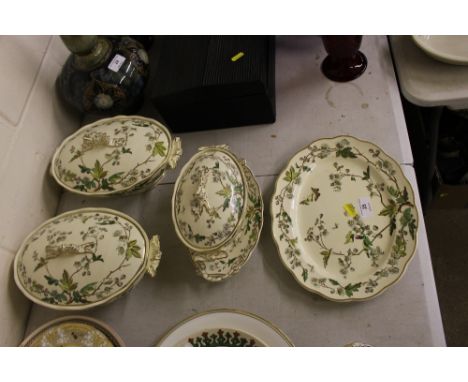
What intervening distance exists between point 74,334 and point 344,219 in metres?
0.54

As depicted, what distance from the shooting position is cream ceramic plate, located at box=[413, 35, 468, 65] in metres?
0.77

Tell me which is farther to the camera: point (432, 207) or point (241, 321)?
point (432, 207)

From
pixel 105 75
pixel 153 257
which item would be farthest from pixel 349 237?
pixel 105 75

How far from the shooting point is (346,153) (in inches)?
29.8

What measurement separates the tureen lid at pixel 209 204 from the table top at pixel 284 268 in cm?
12

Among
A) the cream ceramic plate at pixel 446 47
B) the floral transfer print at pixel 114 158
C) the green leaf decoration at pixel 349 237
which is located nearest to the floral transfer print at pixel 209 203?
the floral transfer print at pixel 114 158

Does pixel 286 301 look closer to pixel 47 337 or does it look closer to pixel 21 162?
pixel 47 337

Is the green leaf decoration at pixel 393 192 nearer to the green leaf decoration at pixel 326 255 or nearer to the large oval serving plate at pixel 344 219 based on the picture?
the large oval serving plate at pixel 344 219

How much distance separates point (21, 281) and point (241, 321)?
40 centimetres

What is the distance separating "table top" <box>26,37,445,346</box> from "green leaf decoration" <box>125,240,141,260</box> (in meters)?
0.12

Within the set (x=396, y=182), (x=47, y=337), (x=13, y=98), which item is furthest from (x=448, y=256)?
(x=13, y=98)

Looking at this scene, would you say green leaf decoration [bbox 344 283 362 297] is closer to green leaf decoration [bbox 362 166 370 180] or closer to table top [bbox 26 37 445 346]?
table top [bbox 26 37 445 346]

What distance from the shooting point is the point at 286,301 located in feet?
2.18

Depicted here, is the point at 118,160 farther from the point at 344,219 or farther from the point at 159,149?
the point at 344,219
